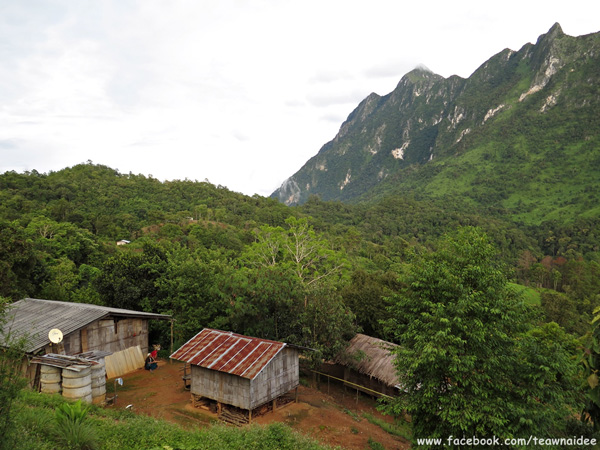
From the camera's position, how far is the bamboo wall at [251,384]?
13383 mm

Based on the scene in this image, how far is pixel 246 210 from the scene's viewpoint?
79.9 metres

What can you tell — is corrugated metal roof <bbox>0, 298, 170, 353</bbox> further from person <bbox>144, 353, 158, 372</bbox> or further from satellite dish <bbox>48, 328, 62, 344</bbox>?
person <bbox>144, 353, 158, 372</bbox>

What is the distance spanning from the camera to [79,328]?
15414 mm

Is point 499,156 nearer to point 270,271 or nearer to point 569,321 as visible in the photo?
point 569,321

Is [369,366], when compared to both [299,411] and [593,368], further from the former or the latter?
[593,368]

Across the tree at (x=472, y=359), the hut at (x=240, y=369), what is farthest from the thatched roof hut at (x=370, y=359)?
the tree at (x=472, y=359)

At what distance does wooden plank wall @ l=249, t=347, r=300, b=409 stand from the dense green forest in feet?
6.33

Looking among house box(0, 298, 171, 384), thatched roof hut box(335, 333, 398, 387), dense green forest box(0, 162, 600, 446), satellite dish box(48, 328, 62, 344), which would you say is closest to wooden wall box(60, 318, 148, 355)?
house box(0, 298, 171, 384)

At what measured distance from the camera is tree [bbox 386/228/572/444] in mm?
9000

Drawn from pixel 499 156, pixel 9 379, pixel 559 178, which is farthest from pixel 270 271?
pixel 499 156

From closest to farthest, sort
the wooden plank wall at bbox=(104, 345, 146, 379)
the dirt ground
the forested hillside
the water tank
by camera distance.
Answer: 1. the water tank
2. the dirt ground
3. the wooden plank wall at bbox=(104, 345, 146, 379)
4. the forested hillside

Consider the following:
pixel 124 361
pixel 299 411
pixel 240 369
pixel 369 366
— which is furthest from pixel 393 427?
pixel 124 361

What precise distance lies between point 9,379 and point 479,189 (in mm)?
131991

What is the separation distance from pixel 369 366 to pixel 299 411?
4.97 meters
